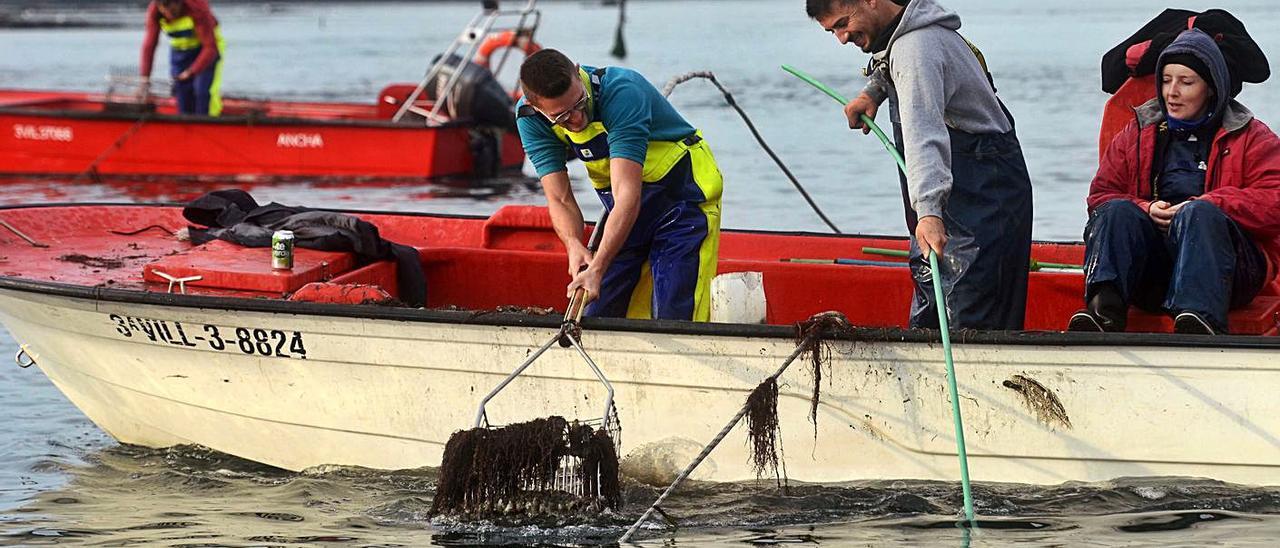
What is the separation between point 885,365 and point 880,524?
1.87ft

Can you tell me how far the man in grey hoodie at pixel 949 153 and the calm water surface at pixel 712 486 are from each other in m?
0.72

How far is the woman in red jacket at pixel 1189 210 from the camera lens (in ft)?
16.6

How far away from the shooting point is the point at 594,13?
267ft

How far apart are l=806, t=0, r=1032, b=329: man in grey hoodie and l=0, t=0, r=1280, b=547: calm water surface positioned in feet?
2.35

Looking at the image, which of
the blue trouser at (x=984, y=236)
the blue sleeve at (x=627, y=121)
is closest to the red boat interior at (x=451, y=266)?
the blue trouser at (x=984, y=236)

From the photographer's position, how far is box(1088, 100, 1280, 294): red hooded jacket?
5125 mm

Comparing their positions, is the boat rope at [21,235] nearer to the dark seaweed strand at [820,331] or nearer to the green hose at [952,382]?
the dark seaweed strand at [820,331]

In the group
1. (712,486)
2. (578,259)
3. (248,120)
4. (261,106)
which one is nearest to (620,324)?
(578,259)

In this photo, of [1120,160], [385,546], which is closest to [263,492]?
[385,546]

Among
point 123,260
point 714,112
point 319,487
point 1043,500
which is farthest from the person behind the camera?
point 714,112

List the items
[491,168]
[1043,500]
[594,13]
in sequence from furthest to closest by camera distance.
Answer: [594,13] < [491,168] < [1043,500]

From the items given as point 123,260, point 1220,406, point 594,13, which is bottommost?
point 1220,406

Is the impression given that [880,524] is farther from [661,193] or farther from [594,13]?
[594,13]

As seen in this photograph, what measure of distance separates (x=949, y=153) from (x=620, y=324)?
1209mm
